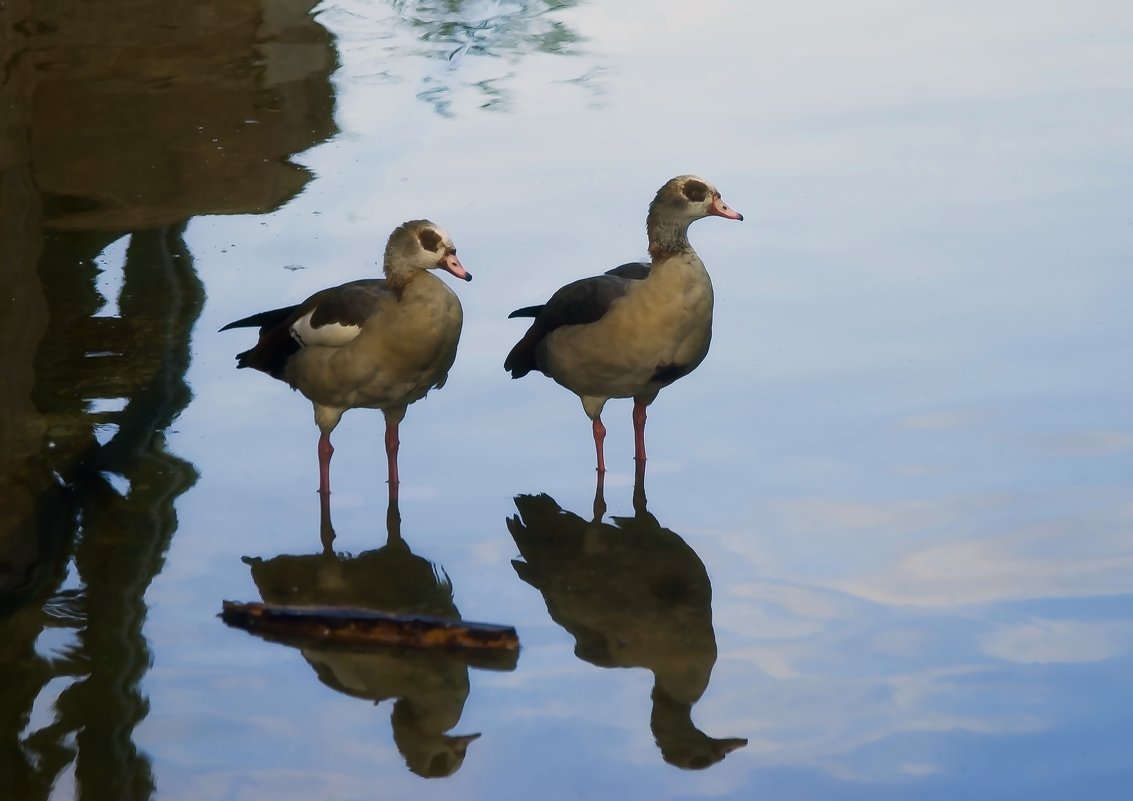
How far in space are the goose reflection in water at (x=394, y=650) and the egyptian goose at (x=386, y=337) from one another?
18.4 inches

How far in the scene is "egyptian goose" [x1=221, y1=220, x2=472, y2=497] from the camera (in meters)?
7.52

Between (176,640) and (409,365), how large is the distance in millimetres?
1740

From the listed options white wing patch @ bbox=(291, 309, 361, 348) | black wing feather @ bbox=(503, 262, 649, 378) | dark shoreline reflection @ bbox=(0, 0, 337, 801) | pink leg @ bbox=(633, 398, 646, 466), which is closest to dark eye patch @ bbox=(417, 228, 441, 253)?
white wing patch @ bbox=(291, 309, 361, 348)

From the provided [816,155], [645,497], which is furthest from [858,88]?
[645,497]

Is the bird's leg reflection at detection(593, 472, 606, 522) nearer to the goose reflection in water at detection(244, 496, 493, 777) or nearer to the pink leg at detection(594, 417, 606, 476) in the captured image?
the pink leg at detection(594, 417, 606, 476)

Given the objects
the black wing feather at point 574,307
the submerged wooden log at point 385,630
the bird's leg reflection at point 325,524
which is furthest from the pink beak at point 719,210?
the submerged wooden log at point 385,630

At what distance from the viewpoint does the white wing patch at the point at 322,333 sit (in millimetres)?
7625

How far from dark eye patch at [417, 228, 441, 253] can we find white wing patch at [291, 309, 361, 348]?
18.8 inches

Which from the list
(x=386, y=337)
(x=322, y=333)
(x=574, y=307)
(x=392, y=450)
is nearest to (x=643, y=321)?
(x=574, y=307)

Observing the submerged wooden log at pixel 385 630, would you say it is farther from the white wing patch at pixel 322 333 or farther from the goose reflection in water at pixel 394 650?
the white wing patch at pixel 322 333

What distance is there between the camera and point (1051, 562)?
6.89 m

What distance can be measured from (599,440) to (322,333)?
4.59ft

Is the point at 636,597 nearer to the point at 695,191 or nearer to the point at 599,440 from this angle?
the point at 599,440

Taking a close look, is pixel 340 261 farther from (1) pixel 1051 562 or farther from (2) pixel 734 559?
(1) pixel 1051 562
